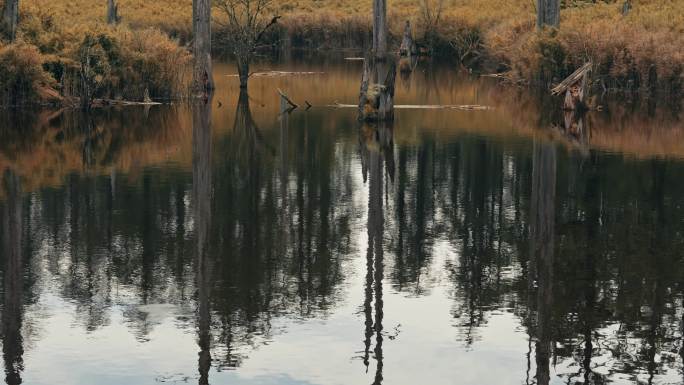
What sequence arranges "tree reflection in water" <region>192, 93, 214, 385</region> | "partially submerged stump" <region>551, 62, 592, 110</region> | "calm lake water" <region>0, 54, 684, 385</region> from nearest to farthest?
1. "calm lake water" <region>0, 54, 684, 385</region>
2. "tree reflection in water" <region>192, 93, 214, 385</region>
3. "partially submerged stump" <region>551, 62, 592, 110</region>

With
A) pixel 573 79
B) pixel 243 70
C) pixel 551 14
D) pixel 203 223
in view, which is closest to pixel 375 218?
pixel 203 223

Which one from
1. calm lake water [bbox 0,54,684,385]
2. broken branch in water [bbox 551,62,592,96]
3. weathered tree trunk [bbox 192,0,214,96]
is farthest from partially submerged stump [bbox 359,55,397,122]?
weathered tree trunk [bbox 192,0,214,96]

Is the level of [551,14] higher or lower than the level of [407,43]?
higher

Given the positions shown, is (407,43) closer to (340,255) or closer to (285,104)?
(285,104)

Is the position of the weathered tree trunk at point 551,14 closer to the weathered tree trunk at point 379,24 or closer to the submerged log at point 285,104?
the weathered tree trunk at point 379,24

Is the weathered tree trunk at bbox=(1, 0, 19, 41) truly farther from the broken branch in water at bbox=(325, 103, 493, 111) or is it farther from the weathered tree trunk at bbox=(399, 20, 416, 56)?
the weathered tree trunk at bbox=(399, 20, 416, 56)

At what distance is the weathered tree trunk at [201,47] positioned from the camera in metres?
35.0

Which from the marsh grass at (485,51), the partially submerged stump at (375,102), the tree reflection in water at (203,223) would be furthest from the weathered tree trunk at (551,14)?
the tree reflection in water at (203,223)

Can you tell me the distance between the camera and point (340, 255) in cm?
1525

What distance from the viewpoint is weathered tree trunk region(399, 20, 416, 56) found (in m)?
56.5

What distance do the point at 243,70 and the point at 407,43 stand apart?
62.8 feet

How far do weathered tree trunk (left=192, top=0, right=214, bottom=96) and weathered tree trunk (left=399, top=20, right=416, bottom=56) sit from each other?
2159cm

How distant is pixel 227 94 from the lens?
36.9m

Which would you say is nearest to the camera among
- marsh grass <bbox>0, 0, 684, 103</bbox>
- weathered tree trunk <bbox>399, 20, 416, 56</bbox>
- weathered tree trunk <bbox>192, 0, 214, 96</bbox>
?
marsh grass <bbox>0, 0, 684, 103</bbox>
